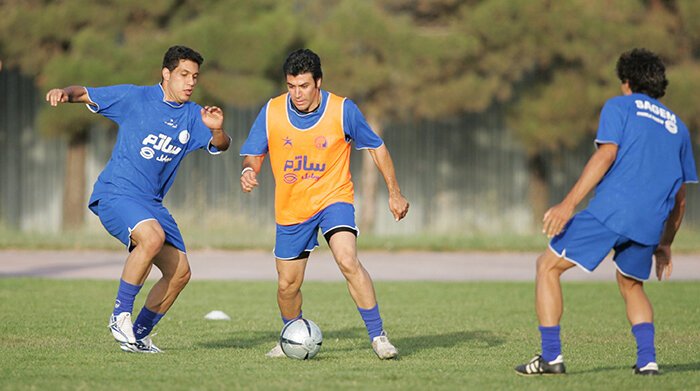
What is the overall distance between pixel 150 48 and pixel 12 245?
4.95 meters

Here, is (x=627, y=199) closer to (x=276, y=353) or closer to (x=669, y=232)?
(x=669, y=232)

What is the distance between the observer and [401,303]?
1434cm

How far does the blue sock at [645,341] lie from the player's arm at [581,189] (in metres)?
0.99

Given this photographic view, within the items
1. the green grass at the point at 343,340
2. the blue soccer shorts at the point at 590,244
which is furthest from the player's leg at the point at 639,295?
the green grass at the point at 343,340

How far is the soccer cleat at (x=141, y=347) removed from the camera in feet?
30.2

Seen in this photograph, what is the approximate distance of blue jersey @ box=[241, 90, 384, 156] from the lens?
9.18 m

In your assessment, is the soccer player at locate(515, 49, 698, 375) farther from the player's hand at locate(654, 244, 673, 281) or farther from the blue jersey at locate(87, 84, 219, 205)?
the blue jersey at locate(87, 84, 219, 205)

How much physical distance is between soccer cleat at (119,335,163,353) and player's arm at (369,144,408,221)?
7.35ft

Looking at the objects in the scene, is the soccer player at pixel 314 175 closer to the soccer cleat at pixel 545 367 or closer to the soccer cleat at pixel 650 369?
the soccer cleat at pixel 545 367

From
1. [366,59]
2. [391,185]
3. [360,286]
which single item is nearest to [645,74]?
[391,185]

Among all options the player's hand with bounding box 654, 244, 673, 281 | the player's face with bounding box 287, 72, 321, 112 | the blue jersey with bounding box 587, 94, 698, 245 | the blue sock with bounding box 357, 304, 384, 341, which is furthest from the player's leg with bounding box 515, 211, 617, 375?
the player's face with bounding box 287, 72, 321, 112

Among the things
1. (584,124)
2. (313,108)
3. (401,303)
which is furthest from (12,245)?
(313,108)

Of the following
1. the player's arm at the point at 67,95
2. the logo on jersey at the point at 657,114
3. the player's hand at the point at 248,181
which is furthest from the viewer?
the player's arm at the point at 67,95

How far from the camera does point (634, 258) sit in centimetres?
791
